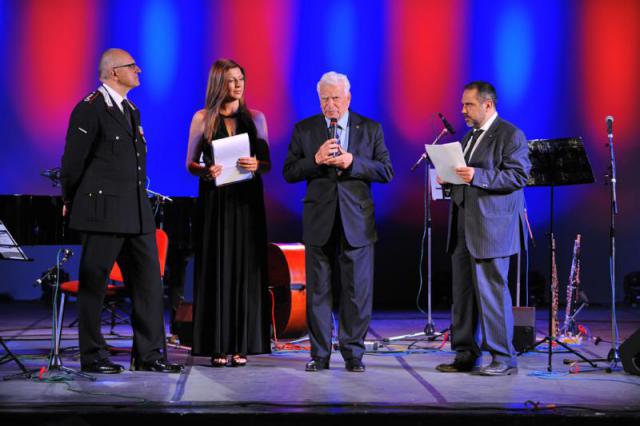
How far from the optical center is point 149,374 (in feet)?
14.2

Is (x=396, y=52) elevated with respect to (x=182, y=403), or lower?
elevated

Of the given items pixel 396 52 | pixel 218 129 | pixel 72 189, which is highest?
pixel 396 52

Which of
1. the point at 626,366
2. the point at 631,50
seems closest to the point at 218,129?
the point at 626,366

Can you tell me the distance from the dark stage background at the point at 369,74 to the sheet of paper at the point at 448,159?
4.46m

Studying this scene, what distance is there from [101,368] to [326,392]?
125cm

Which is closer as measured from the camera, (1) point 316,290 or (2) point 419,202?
(1) point 316,290

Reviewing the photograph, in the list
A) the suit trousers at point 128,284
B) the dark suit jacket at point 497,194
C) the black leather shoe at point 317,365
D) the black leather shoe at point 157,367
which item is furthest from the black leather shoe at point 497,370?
the suit trousers at point 128,284

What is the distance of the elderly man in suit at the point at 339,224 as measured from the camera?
4.47 metres

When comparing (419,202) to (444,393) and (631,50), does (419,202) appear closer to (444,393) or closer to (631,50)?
(631,50)

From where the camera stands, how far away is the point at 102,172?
4281 millimetres

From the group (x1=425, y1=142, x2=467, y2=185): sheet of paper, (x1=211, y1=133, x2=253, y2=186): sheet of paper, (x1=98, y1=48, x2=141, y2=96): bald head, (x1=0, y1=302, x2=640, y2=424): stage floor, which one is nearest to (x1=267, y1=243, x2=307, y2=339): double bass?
(x1=0, y1=302, x2=640, y2=424): stage floor

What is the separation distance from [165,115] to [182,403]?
5.69 meters

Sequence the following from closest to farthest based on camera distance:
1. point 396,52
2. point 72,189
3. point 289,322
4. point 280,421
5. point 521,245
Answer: point 280,421 → point 72,189 → point 521,245 → point 289,322 → point 396,52

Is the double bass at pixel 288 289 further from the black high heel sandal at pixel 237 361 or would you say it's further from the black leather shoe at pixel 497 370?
the black leather shoe at pixel 497 370
